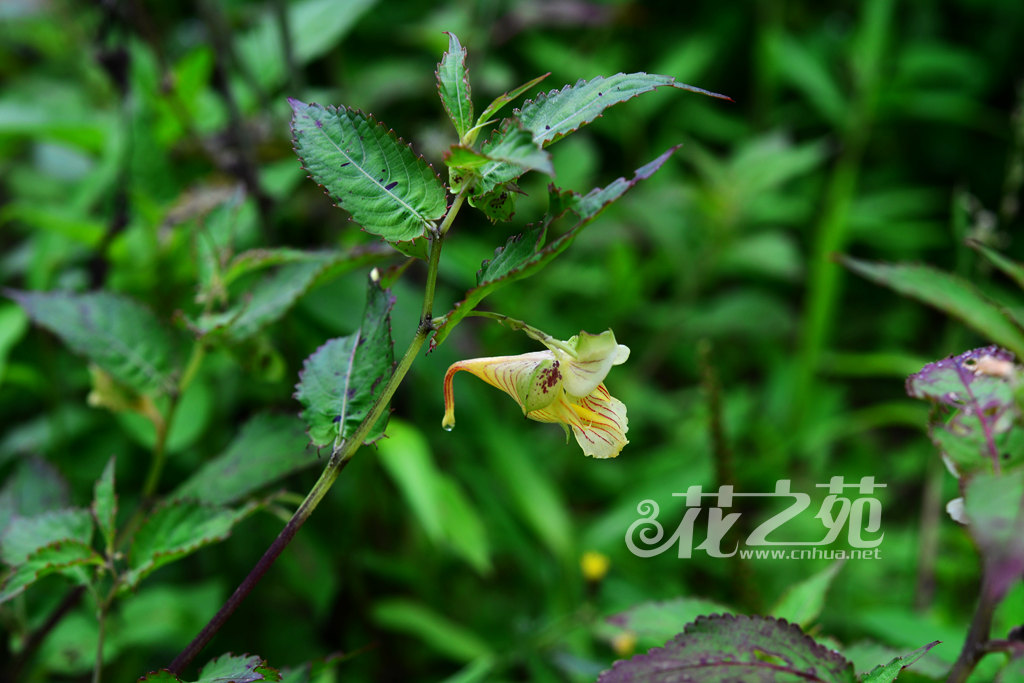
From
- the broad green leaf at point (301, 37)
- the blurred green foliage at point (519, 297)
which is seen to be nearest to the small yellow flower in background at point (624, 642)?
the blurred green foliage at point (519, 297)

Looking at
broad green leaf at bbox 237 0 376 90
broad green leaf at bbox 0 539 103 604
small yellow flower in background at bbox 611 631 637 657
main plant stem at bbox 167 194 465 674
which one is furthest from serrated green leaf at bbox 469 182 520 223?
broad green leaf at bbox 237 0 376 90

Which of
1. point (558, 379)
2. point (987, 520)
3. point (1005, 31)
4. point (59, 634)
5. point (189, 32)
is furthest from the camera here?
point (1005, 31)

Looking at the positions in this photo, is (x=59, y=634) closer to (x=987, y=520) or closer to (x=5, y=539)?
(x=5, y=539)

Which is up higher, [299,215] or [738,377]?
[299,215]

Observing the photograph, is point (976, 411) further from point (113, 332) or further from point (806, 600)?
point (113, 332)

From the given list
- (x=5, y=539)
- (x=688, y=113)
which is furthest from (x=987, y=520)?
(x=688, y=113)

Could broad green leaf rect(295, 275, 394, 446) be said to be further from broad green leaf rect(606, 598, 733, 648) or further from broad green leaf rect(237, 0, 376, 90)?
broad green leaf rect(237, 0, 376, 90)
